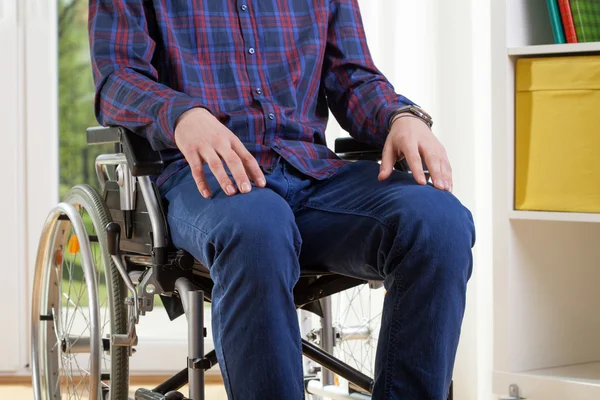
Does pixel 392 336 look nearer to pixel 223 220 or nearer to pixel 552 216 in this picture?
pixel 223 220

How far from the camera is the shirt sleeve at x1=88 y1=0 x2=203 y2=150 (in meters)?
1.22

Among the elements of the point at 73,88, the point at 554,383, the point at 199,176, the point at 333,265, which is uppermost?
the point at 73,88

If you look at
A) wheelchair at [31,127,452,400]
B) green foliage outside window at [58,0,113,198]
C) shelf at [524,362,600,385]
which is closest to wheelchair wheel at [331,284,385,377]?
wheelchair at [31,127,452,400]

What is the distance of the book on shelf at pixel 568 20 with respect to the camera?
1696 millimetres

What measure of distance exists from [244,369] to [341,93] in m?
0.63

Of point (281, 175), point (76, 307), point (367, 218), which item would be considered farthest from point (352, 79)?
point (76, 307)

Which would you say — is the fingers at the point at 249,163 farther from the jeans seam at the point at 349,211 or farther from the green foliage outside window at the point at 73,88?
the green foliage outside window at the point at 73,88

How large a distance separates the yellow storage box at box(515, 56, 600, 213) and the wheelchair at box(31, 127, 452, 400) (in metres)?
0.38

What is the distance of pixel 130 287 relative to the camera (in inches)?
54.6

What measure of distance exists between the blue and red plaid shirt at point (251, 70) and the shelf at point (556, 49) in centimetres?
35

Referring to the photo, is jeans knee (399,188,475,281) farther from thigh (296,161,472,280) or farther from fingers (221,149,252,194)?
fingers (221,149,252,194)

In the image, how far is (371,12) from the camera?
2160 mm

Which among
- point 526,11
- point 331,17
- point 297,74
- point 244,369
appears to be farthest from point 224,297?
point 526,11

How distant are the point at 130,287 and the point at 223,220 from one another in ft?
1.24
